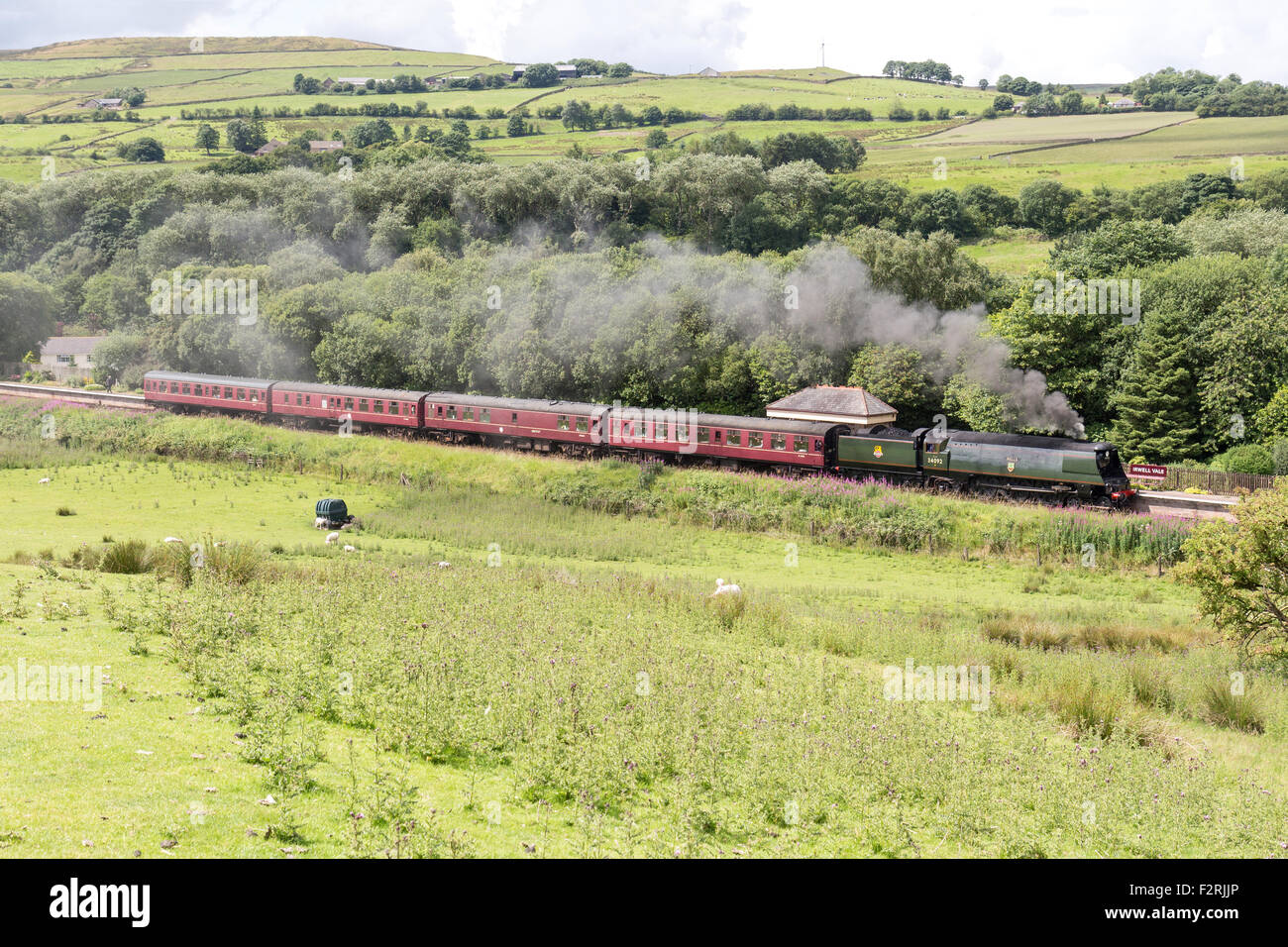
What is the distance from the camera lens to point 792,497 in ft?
133

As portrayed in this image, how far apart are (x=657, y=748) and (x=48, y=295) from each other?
302ft

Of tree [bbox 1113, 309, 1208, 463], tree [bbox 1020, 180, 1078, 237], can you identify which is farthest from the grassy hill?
tree [bbox 1113, 309, 1208, 463]

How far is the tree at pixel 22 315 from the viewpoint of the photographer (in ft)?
276

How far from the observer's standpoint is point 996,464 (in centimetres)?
3838

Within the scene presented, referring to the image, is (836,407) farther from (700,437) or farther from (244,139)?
(244,139)

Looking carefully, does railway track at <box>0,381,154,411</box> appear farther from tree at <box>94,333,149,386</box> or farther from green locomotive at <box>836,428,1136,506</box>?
green locomotive at <box>836,428,1136,506</box>

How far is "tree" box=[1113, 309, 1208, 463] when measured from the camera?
1757 inches

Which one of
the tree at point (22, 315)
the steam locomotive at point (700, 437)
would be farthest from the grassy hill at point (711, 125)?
the steam locomotive at point (700, 437)

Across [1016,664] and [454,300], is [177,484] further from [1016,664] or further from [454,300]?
[1016,664]

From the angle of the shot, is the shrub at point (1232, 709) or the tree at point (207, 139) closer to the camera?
the shrub at point (1232, 709)

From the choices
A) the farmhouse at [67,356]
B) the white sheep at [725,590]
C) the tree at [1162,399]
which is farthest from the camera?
the farmhouse at [67,356]

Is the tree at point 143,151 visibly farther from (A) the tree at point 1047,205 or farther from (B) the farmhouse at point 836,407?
(B) the farmhouse at point 836,407

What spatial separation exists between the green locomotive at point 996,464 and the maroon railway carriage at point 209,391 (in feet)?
115
